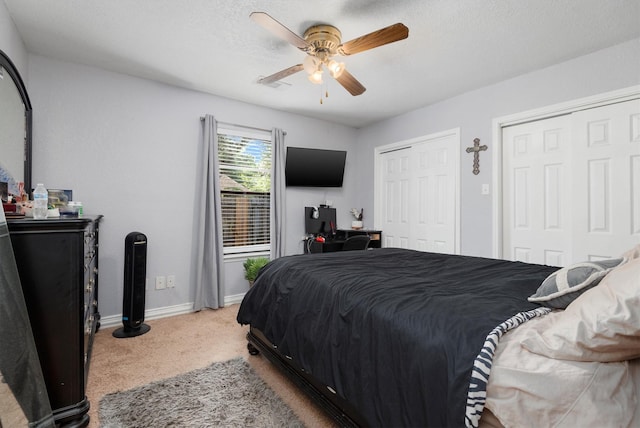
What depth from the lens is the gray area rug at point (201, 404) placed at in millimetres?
1626

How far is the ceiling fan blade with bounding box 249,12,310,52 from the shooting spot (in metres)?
1.79

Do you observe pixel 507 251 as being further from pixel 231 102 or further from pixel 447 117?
pixel 231 102

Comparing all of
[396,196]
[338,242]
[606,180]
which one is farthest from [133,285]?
[606,180]

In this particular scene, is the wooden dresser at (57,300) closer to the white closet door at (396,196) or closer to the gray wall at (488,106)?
the gray wall at (488,106)

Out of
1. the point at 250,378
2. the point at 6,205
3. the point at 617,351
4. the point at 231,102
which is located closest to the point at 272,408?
the point at 250,378

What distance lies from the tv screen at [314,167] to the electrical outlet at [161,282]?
189 cm

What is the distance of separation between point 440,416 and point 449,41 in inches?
103

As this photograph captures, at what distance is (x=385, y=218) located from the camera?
463 cm

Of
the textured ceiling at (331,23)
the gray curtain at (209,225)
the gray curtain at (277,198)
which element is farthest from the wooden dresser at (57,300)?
the gray curtain at (277,198)

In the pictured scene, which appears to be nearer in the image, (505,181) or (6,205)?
(6,205)

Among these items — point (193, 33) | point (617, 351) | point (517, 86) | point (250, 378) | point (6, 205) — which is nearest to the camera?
point (617, 351)

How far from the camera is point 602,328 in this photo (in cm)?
79

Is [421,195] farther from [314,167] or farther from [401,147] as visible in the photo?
[314,167]

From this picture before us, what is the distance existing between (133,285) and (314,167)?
8.53ft
